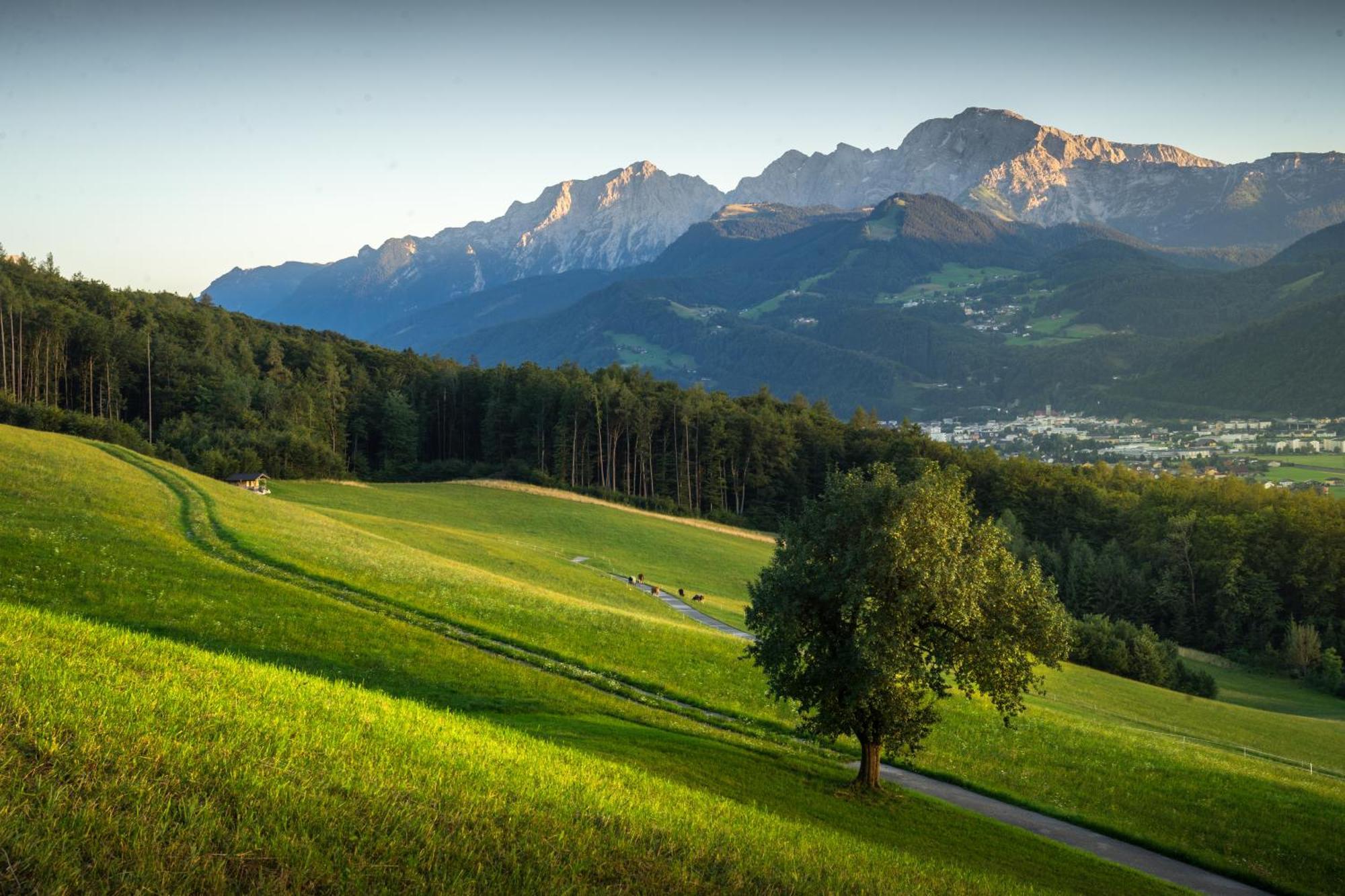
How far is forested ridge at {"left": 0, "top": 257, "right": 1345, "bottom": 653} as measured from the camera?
95188 mm

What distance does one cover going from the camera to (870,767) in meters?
19.7

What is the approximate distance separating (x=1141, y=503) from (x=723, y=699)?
108m

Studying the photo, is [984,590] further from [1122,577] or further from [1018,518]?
[1018,518]

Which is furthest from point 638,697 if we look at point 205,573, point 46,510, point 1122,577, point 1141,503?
point 1141,503

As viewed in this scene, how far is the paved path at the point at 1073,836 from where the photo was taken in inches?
723

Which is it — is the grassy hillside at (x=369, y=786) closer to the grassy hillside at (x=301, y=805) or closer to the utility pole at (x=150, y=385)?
the grassy hillside at (x=301, y=805)

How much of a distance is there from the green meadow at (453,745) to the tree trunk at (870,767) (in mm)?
632

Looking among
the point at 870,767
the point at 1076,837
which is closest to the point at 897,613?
the point at 870,767

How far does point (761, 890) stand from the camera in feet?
25.7

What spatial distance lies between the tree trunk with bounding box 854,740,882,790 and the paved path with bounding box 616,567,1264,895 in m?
2.45

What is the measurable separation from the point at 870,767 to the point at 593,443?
118 m

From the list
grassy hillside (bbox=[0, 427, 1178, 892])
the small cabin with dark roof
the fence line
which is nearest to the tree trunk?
grassy hillside (bbox=[0, 427, 1178, 892])

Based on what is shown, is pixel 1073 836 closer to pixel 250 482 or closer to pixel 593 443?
pixel 250 482

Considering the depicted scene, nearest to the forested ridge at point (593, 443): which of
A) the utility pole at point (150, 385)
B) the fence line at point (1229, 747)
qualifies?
the utility pole at point (150, 385)
